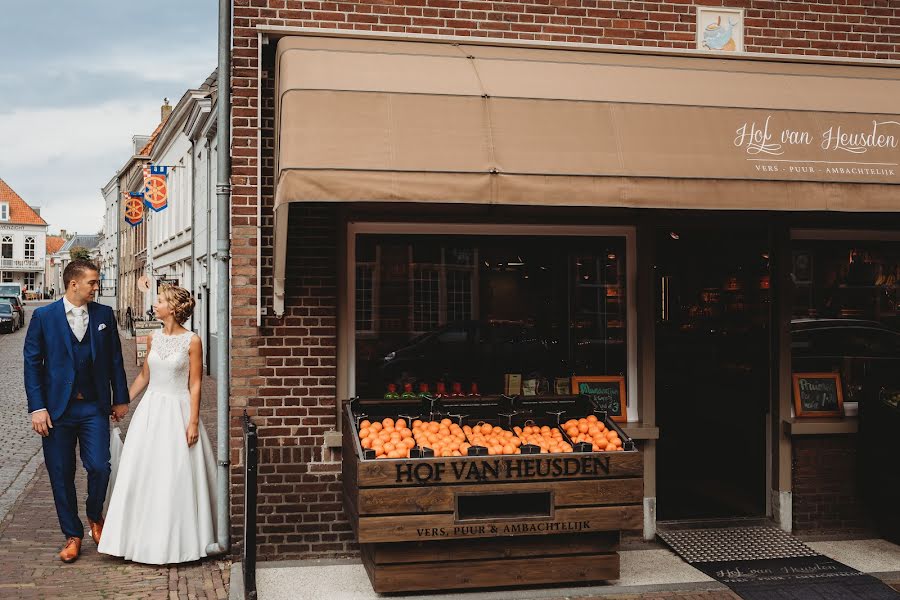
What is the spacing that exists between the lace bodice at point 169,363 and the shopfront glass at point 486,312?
4.12 ft

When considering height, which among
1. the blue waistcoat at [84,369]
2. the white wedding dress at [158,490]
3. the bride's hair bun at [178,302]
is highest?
the bride's hair bun at [178,302]

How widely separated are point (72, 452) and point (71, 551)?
69 centimetres

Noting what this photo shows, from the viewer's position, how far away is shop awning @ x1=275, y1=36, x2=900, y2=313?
5.38 metres

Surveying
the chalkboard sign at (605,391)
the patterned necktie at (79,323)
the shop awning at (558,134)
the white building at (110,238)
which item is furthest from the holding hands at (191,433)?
the white building at (110,238)

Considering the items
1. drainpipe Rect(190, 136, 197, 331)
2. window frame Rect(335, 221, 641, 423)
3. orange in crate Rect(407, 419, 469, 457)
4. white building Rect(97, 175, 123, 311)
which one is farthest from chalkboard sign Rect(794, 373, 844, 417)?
white building Rect(97, 175, 123, 311)

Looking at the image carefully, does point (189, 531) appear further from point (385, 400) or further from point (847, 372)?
point (847, 372)

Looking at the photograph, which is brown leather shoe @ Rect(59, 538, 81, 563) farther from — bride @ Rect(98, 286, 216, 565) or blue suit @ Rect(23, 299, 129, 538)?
bride @ Rect(98, 286, 216, 565)

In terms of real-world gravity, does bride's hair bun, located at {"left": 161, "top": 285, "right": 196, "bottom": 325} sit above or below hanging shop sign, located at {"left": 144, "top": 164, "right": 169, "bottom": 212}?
below

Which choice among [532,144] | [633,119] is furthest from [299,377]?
[633,119]

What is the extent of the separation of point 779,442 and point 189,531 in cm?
462

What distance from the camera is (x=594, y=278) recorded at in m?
7.24

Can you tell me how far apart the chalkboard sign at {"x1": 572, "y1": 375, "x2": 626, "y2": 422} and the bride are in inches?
118

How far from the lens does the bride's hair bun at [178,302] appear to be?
21.1ft

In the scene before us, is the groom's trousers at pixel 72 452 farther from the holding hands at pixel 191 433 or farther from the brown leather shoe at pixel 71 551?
the holding hands at pixel 191 433
